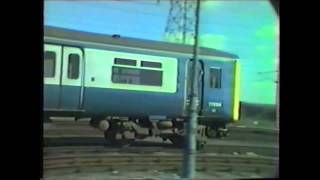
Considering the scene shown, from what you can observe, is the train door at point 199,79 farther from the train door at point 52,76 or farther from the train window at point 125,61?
the train door at point 52,76

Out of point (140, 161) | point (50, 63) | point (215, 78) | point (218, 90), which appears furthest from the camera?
point (218, 90)

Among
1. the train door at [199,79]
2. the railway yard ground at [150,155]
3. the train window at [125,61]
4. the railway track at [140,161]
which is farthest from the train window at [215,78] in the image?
the train window at [125,61]

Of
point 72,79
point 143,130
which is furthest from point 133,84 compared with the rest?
point 72,79

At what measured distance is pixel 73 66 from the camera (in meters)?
5.17

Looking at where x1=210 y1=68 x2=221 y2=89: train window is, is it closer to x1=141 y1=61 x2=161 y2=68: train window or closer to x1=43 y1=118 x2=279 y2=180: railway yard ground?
x1=43 y1=118 x2=279 y2=180: railway yard ground

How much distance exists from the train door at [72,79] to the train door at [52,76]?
0.45 ft

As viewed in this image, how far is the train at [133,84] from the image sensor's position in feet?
16.8

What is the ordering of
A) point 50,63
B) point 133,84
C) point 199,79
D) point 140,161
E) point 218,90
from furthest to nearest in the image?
point 218,90, point 199,79, point 133,84, point 140,161, point 50,63

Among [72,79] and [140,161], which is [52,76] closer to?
[72,79]

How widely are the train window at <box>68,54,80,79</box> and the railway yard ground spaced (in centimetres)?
45

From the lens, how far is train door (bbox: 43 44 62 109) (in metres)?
4.58

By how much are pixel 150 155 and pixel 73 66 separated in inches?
43.9

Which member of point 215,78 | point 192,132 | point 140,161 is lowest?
point 140,161

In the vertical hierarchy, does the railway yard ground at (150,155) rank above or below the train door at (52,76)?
below
